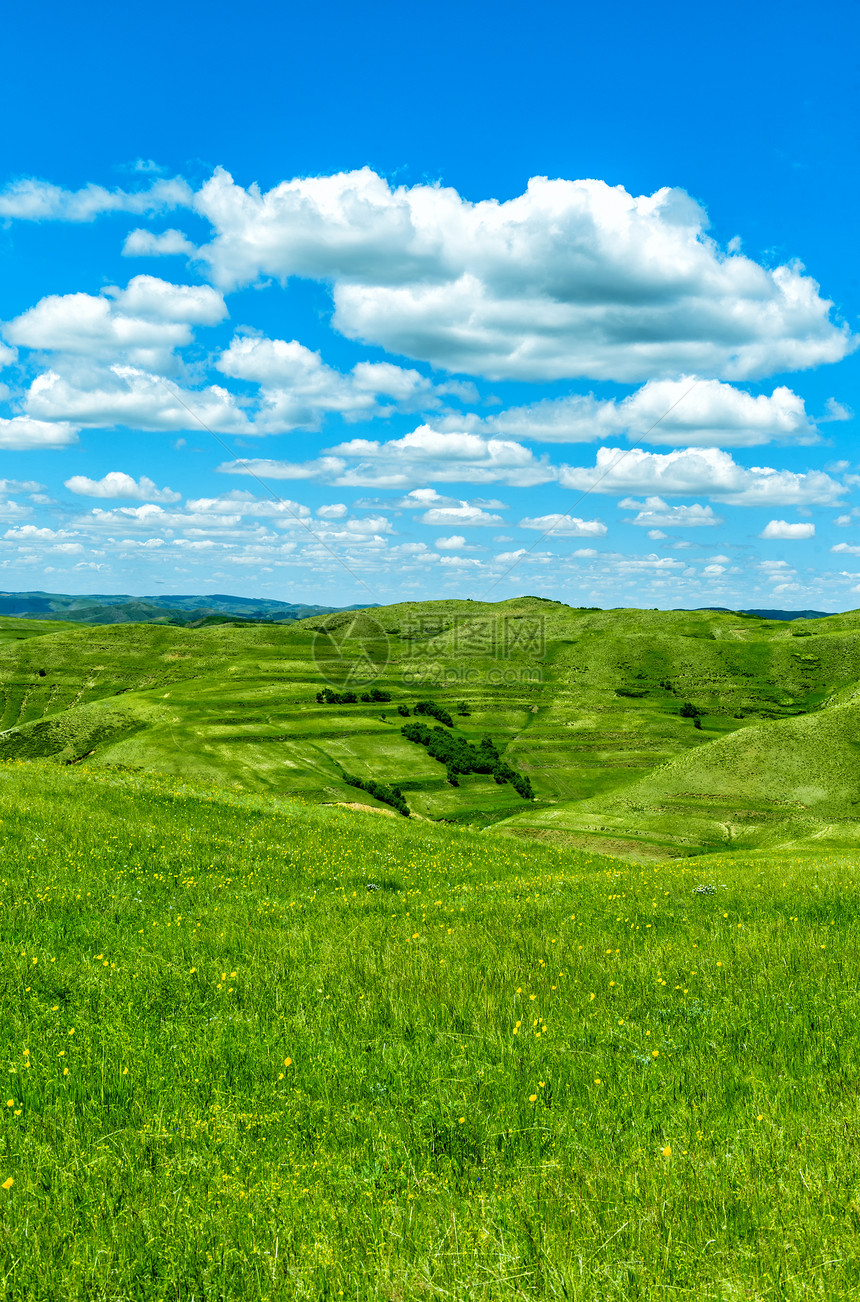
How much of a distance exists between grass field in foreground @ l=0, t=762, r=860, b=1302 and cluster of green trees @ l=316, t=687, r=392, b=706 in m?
162

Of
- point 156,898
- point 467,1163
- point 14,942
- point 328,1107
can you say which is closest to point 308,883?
point 156,898

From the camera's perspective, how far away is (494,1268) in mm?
4965

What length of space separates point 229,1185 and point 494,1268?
249 centimetres

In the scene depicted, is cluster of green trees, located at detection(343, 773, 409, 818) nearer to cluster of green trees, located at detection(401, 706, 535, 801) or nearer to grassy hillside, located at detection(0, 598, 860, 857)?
grassy hillside, located at detection(0, 598, 860, 857)

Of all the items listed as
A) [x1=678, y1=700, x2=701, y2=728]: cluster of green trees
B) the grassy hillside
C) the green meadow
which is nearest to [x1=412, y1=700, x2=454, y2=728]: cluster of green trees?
the grassy hillside

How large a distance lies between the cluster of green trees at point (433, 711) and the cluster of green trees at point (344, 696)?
10.6 m

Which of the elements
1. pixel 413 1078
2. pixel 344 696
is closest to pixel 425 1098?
pixel 413 1078

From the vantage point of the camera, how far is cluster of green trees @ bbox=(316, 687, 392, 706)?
176 m

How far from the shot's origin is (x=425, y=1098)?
7.45 meters

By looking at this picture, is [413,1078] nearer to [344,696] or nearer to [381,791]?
[381,791]

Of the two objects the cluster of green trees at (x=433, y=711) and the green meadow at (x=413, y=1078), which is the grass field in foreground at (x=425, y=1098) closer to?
the green meadow at (x=413, y=1078)

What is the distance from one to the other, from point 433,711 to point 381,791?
5143 centimetres

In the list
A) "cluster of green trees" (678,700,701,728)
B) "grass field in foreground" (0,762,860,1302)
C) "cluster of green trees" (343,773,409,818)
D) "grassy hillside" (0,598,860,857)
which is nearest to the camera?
"grass field in foreground" (0,762,860,1302)

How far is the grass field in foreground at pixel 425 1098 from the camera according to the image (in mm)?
5207
